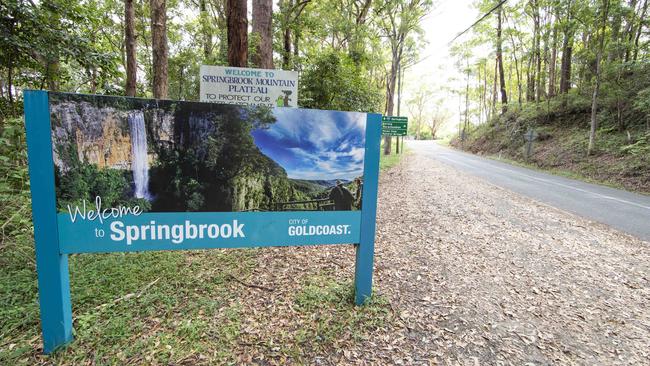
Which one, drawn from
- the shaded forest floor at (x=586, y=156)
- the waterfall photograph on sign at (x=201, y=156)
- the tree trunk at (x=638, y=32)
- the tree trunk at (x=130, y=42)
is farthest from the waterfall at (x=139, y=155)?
the tree trunk at (x=638, y=32)

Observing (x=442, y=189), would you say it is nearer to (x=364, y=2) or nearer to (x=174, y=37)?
(x=364, y=2)

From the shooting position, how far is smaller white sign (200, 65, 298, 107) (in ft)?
12.5

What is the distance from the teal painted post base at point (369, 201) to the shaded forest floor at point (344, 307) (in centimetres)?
41

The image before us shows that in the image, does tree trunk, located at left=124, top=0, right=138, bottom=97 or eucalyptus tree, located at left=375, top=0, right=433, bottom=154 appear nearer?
tree trunk, located at left=124, top=0, right=138, bottom=97

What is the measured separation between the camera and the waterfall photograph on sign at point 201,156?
7.29 ft

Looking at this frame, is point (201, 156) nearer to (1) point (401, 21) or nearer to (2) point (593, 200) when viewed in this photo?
(2) point (593, 200)

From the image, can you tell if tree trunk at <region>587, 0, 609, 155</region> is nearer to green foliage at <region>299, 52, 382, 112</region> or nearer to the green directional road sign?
the green directional road sign

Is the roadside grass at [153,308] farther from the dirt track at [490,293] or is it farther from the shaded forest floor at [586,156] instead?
the shaded forest floor at [586,156]

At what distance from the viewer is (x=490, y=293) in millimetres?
3562

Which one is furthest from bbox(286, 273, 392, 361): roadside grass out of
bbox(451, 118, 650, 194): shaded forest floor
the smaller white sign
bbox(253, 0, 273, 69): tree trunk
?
bbox(451, 118, 650, 194): shaded forest floor

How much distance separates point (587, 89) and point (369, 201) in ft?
70.3

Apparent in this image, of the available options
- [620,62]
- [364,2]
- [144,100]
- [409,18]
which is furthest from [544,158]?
[144,100]

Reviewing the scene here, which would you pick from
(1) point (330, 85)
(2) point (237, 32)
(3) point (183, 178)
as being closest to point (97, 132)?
(3) point (183, 178)

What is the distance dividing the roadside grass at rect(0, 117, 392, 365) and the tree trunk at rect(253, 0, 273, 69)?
462 cm
